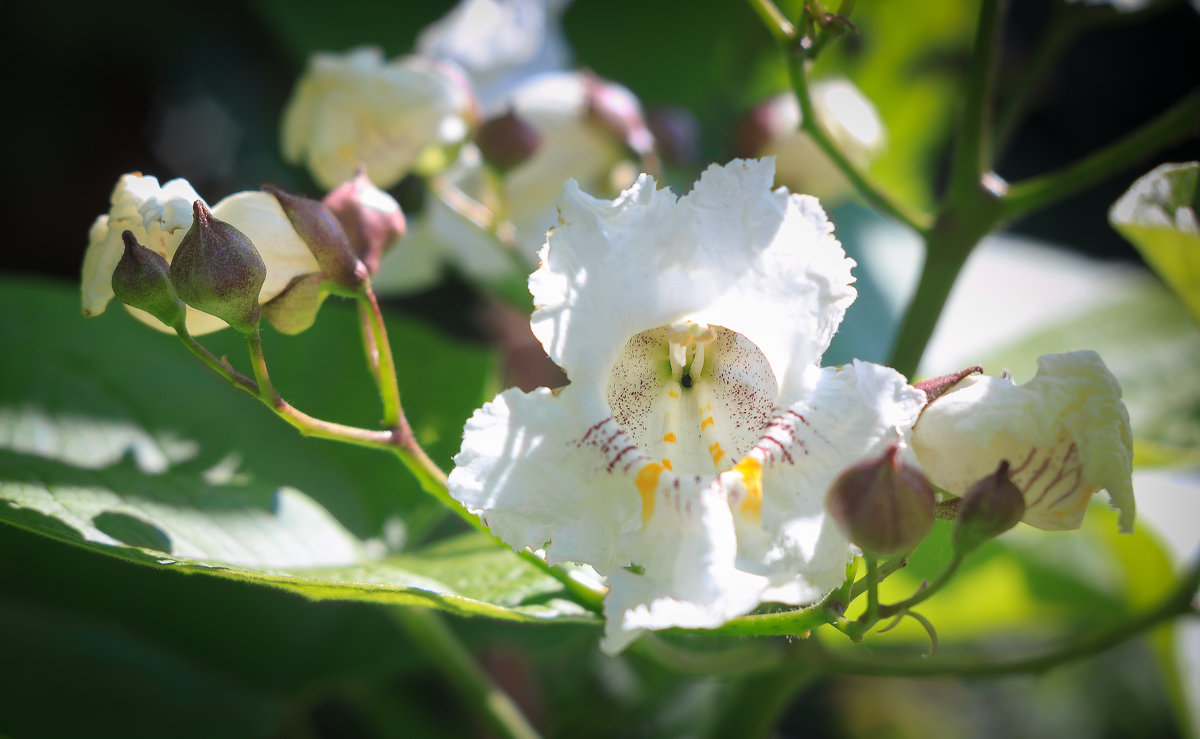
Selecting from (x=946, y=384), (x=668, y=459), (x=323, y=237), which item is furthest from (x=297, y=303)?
(x=946, y=384)

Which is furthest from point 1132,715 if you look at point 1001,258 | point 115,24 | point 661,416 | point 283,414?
point 115,24

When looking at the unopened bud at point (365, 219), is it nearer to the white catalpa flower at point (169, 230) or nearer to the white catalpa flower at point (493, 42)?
the white catalpa flower at point (169, 230)

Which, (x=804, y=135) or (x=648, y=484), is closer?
(x=648, y=484)

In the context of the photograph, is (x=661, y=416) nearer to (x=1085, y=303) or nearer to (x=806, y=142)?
(x=806, y=142)

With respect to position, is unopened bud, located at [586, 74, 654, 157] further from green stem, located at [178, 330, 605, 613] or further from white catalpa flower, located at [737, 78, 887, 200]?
green stem, located at [178, 330, 605, 613]

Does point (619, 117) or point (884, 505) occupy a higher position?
point (619, 117)

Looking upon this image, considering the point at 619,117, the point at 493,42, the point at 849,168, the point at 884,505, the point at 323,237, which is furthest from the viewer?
the point at 493,42

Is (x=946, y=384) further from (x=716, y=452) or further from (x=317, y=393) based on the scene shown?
(x=317, y=393)
